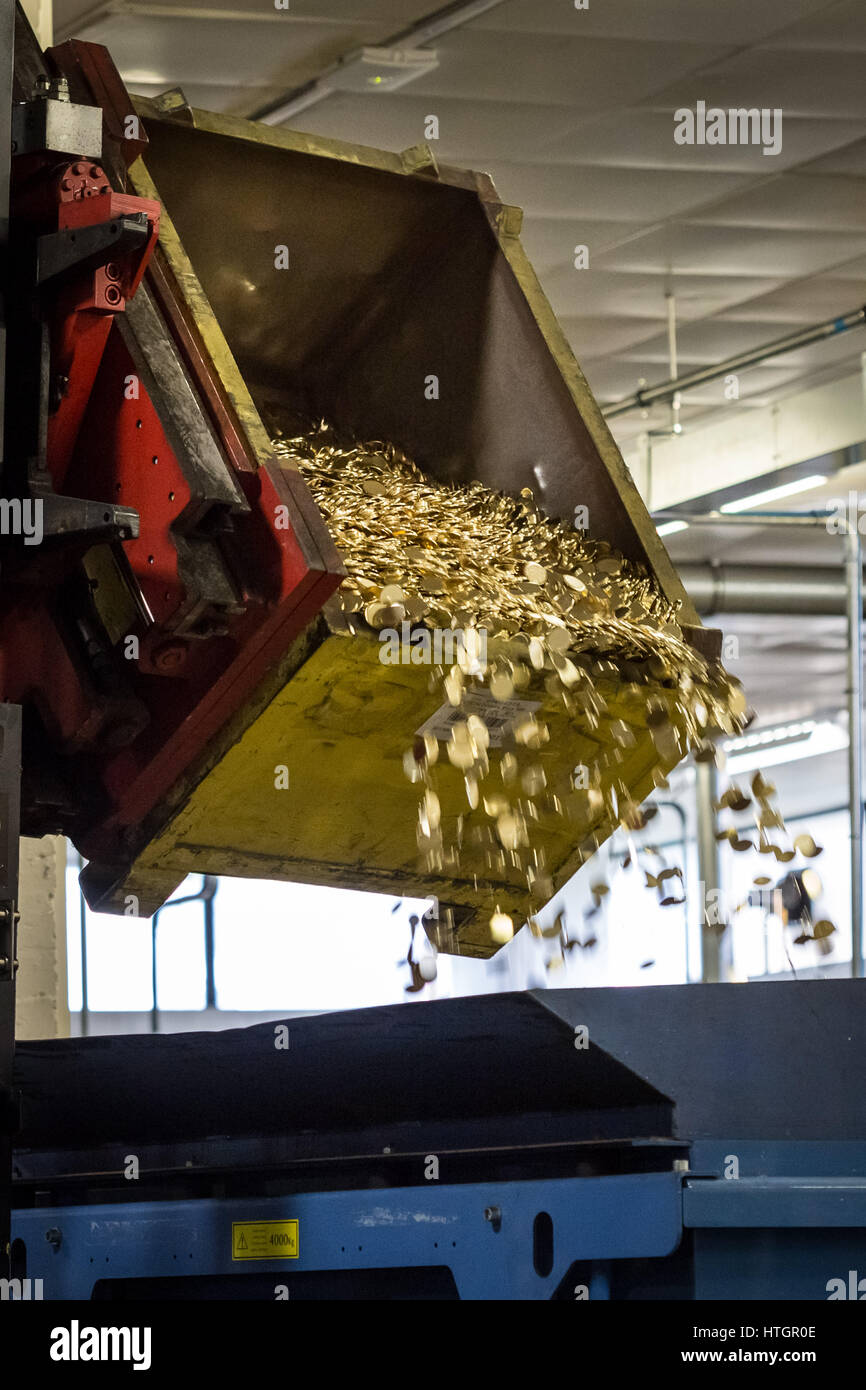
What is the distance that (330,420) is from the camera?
371cm

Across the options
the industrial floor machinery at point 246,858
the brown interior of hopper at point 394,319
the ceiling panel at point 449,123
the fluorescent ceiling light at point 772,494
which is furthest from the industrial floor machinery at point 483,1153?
the fluorescent ceiling light at point 772,494

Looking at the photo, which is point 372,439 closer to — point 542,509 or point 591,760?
point 542,509

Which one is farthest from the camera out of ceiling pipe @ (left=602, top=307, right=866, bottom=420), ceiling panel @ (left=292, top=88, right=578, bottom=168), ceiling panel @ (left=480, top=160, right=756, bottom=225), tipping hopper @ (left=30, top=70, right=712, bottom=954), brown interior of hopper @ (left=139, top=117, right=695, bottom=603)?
ceiling pipe @ (left=602, top=307, right=866, bottom=420)

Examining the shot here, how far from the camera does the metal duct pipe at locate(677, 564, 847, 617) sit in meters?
10.6

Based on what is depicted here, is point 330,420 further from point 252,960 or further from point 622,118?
point 252,960

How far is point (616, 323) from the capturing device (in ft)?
28.2

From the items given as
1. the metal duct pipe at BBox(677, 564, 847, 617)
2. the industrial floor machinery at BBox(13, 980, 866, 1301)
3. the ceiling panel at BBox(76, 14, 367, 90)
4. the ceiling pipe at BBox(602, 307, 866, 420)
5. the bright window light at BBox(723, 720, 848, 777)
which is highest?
the ceiling panel at BBox(76, 14, 367, 90)

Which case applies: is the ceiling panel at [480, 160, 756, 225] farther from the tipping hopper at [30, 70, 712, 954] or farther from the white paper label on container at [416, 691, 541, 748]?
the white paper label on container at [416, 691, 541, 748]

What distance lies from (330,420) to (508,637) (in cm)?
99

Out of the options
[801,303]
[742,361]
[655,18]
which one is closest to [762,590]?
[742,361]

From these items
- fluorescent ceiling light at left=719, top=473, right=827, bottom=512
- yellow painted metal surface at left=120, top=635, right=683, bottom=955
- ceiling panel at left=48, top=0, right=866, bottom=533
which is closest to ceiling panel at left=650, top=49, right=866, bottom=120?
ceiling panel at left=48, top=0, right=866, bottom=533

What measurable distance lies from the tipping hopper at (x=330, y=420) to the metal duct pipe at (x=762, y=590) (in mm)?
6980

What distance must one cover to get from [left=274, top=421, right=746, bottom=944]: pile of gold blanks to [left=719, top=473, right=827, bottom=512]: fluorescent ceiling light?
19.6 feet

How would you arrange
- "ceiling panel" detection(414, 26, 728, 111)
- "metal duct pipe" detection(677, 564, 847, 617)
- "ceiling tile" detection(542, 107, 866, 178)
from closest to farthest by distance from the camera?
1. "ceiling panel" detection(414, 26, 728, 111)
2. "ceiling tile" detection(542, 107, 866, 178)
3. "metal duct pipe" detection(677, 564, 847, 617)
